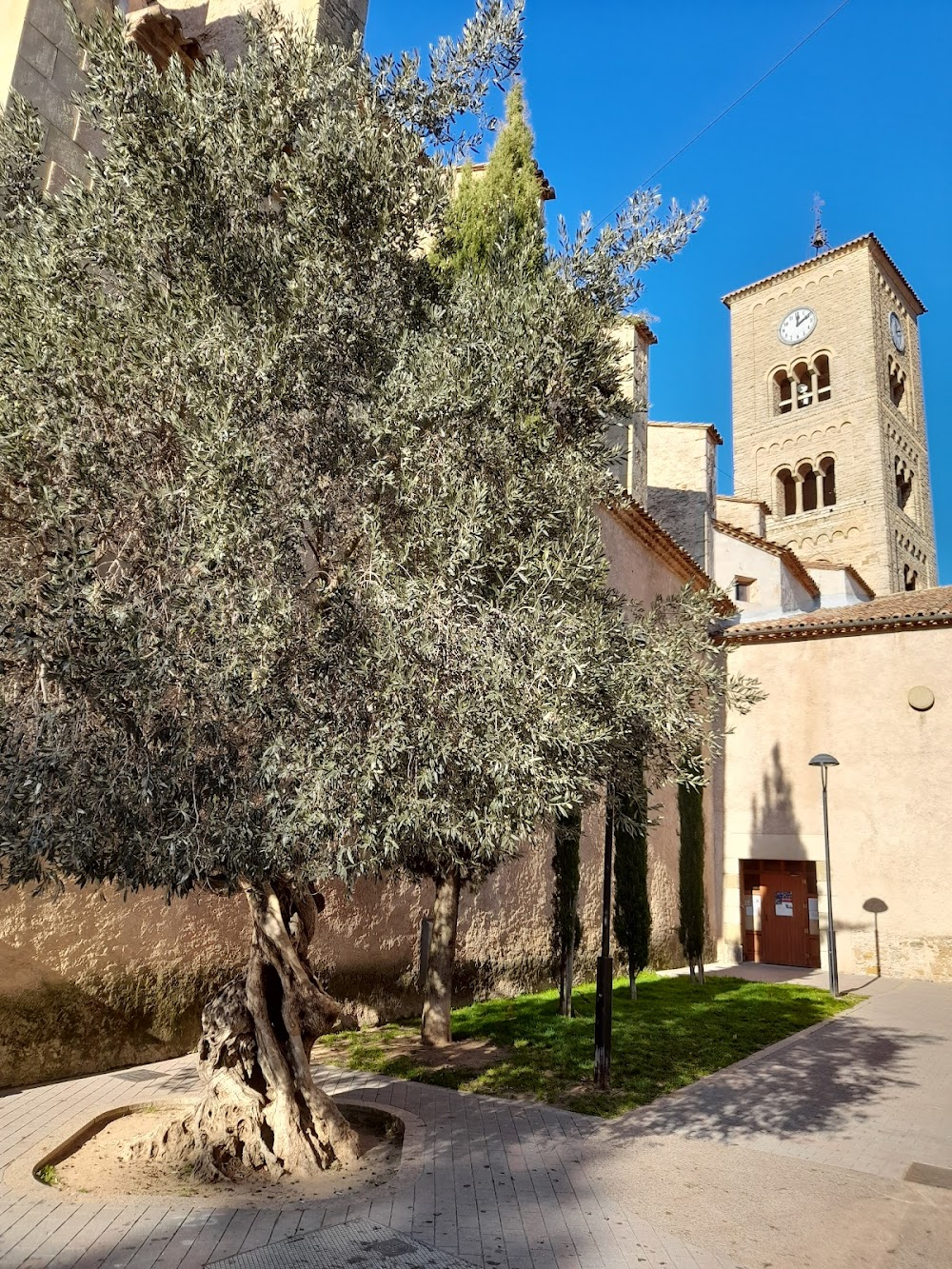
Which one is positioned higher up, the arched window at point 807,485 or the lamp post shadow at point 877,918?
the arched window at point 807,485

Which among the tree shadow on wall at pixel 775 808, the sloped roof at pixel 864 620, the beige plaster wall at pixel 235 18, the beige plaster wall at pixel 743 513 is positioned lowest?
the tree shadow on wall at pixel 775 808

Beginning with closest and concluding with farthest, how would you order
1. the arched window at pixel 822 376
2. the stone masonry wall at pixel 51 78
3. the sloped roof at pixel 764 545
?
the stone masonry wall at pixel 51 78
the sloped roof at pixel 764 545
the arched window at pixel 822 376

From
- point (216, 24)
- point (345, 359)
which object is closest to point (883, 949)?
point (345, 359)

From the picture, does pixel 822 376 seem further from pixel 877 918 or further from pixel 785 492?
pixel 877 918

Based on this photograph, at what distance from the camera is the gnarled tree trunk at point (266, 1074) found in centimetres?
637

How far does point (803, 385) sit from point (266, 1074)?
44.6m

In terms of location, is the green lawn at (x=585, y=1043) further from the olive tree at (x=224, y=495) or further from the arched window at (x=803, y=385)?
the arched window at (x=803, y=385)

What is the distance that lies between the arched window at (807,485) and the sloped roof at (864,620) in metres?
22.0

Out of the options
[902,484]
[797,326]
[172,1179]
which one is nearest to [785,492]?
[902,484]

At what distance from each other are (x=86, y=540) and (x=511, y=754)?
2857 mm

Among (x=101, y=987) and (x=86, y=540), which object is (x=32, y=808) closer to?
(x=86, y=540)

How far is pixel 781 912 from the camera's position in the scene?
2075 centimetres

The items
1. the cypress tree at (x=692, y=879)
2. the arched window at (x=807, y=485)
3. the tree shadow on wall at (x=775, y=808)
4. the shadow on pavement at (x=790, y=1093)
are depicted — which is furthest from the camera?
the arched window at (x=807, y=485)

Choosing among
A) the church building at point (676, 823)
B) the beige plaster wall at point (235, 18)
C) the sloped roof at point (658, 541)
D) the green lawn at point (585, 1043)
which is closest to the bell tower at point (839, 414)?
the church building at point (676, 823)
